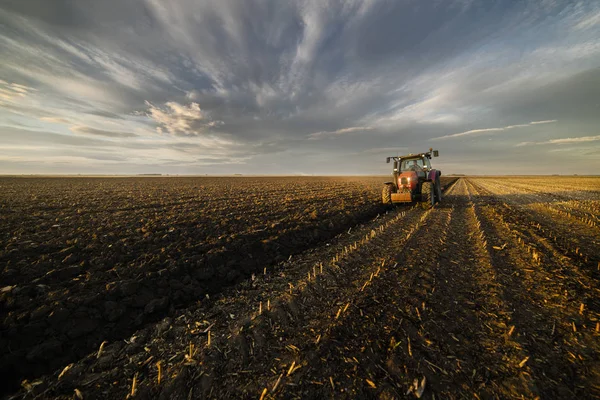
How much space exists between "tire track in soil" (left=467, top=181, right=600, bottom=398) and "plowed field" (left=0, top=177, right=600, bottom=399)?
0.02 metres

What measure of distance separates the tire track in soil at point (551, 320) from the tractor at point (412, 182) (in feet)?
23.2

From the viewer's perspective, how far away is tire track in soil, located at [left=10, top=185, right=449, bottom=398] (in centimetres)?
283

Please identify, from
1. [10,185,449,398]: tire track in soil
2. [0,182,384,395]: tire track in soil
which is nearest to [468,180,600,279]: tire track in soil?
[10,185,449,398]: tire track in soil

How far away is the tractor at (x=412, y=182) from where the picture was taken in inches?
524

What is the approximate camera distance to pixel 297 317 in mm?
3867

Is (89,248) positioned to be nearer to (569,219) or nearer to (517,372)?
(517,372)

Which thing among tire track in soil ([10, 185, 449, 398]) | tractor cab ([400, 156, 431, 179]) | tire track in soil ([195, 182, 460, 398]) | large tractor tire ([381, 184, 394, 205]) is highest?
tractor cab ([400, 156, 431, 179])

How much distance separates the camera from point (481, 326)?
353cm

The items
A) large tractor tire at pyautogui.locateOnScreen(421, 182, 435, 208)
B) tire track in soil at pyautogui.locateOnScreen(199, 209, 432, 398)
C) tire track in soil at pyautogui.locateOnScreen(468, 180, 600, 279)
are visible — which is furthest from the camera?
large tractor tire at pyautogui.locateOnScreen(421, 182, 435, 208)

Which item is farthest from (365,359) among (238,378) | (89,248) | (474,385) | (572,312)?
(89,248)

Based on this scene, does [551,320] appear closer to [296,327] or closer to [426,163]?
[296,327]

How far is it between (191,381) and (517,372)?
394 cm

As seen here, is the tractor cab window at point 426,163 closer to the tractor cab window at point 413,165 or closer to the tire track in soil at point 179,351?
the tractor cab window at point 413,165

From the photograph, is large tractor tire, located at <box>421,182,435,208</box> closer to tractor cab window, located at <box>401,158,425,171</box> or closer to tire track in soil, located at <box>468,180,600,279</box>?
tractor cab window, located at <box>401,158,425,171</box>
